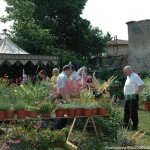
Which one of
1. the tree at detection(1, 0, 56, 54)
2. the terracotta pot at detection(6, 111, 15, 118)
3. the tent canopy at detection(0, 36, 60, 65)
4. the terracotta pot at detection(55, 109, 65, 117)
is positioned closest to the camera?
the terracotta pot at detection(6, 111, 15, 118)

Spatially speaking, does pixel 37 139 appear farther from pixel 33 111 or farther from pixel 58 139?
pixel 33 111

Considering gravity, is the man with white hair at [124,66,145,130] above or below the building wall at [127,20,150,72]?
below

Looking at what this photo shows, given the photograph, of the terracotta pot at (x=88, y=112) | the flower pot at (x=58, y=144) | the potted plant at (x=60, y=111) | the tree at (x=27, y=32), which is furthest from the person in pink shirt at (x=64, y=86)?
the tree at (x=27, y=32)

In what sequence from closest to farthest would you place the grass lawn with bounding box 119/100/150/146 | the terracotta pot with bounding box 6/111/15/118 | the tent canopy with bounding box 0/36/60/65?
the terracotta pot with bounding box 6/111/15/118
the grass lawn with bounding box 119/100/150/146
the tent canopy with bounding box 0/36/60/65

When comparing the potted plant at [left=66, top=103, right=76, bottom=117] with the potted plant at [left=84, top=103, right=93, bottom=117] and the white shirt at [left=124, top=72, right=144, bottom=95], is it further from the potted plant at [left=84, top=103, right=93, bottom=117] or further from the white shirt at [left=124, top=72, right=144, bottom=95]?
the white shirt at [left=124, top=72, right=144, bottom=95]

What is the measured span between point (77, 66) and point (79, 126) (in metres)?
16.7

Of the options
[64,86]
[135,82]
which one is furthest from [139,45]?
[64,86]

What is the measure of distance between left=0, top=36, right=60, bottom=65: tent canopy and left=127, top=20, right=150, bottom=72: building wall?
9859 mm

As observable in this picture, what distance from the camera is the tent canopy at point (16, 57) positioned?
13.8 meters

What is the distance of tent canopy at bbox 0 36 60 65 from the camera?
13.8 m

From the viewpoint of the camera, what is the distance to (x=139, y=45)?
2441 centimetres

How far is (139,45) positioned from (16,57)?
12.2 m

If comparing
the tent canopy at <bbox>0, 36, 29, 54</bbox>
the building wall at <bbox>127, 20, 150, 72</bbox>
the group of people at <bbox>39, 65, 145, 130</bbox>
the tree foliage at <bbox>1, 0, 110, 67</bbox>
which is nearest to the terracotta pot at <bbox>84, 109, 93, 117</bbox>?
the group of people at <bbox>39, 65, 145, 130</bbox>

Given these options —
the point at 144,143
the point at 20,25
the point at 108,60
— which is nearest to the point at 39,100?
the point at 144,143
